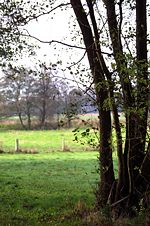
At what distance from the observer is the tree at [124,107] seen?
8.22 metres

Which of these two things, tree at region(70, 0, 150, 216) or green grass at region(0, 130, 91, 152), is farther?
green grass at region(0, 130, 91, 152)

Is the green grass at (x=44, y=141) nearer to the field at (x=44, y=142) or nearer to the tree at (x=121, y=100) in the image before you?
the field at (x=44, y=142)

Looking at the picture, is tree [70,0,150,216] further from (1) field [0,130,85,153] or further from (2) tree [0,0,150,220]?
(1) field [0,130,85,153]

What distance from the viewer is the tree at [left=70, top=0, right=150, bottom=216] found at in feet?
27.0

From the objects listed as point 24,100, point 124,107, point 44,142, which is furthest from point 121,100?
point 24,100

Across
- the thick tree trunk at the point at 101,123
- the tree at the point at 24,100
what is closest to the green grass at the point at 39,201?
the thick tree trunk at the point at 101,123

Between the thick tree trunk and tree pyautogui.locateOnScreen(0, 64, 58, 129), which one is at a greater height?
tree pyautogui.locateOnScreen(0, 64, 58, 129)

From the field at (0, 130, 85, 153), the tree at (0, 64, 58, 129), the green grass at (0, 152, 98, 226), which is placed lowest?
the green grass at (0, 152, 98, 226)

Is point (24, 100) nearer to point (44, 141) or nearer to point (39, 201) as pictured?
point (44, 141)

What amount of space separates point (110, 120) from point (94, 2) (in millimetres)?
2864

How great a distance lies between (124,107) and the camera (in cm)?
818

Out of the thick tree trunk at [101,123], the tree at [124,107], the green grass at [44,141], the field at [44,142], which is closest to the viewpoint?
the tree at [124,107]

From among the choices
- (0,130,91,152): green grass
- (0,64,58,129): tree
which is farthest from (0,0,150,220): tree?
(0,64,58,129): tree

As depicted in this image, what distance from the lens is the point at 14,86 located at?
225 feet
